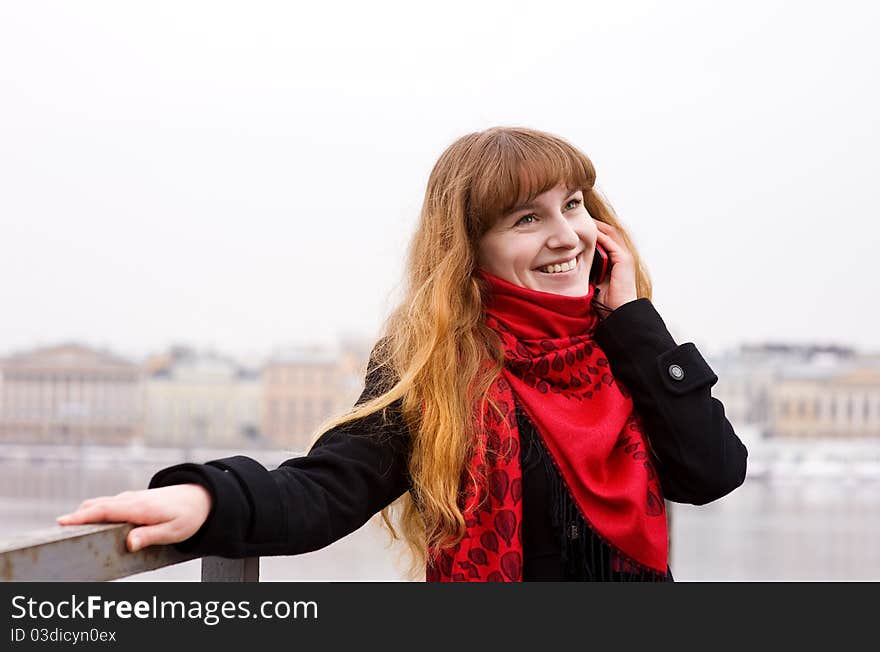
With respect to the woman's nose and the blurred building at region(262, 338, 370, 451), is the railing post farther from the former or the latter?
the blurred building at region(262, 338, 370, 451)

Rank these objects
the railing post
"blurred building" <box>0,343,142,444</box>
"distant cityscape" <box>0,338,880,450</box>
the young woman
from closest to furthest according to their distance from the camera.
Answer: the railing post < the young woman < "distant cityscape" <box>0,338,880,450</box> < "blurred building" <box>0,343,142,444</box>

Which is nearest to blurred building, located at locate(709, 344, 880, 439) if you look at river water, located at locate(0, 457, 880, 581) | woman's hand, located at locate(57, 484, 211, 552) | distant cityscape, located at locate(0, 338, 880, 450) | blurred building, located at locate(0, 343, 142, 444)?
distant cityscape, located at locate(0, 338, 880, 450)

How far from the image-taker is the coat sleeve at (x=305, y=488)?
1016 mm

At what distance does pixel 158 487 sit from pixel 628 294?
1.88ft

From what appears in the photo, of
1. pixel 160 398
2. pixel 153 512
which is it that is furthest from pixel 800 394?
pixel 153 512

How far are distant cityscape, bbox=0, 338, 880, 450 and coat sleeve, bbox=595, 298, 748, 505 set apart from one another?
3859 centimetres

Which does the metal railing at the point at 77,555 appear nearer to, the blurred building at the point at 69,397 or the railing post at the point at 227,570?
the railing post at the point at 227,570

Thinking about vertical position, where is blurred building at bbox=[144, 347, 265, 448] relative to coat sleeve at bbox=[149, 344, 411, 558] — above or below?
below

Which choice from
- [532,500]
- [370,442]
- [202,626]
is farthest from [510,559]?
[202,626]

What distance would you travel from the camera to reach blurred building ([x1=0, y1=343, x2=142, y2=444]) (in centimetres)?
4284

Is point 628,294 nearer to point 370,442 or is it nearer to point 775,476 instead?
point 370,442

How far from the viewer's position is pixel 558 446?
121 centimetres

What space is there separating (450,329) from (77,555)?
1.65 feet

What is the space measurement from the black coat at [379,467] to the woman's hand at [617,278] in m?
0.03
